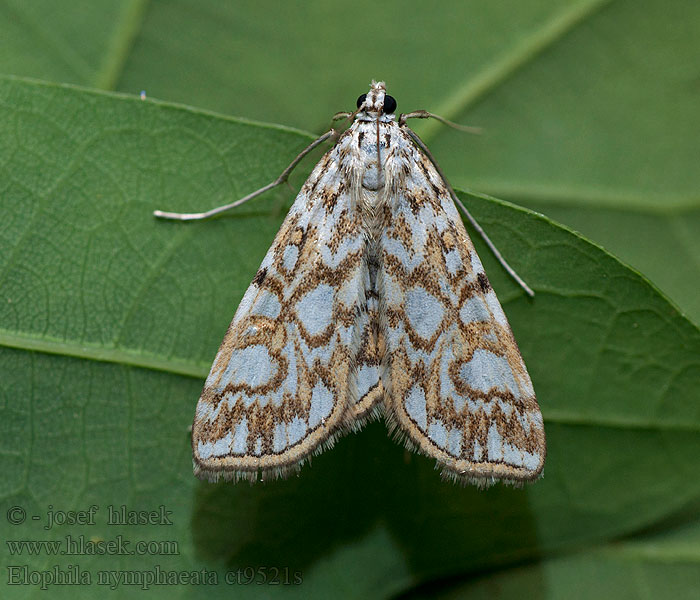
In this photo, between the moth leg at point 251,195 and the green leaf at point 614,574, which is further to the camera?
the green leaf at point 614,574

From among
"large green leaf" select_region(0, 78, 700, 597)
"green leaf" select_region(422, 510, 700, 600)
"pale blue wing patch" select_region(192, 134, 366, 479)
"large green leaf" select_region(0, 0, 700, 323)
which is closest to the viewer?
"pale blue wing patch" select_region(192, 134, 366, 479)

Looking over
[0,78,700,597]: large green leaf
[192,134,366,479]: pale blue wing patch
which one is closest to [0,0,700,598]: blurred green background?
[0,78,700,597]: large green leaf

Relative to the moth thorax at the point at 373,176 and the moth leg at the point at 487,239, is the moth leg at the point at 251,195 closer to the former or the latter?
the moth thorax at the point at 373,176

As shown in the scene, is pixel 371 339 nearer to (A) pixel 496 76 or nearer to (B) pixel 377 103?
(B) pixel 377 103

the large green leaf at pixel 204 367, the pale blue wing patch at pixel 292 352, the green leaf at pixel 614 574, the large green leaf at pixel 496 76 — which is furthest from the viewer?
the large green leaf at pixel 496 76

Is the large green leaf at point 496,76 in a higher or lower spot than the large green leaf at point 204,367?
higher

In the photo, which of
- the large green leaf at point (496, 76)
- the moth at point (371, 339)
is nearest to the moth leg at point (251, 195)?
the moth at point (371, 339)

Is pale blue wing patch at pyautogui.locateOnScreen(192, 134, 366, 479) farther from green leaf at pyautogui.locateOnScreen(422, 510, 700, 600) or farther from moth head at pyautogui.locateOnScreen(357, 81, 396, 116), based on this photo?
green leaf at pyautogui.locateOnScreen(422, 510, 700, 600)
